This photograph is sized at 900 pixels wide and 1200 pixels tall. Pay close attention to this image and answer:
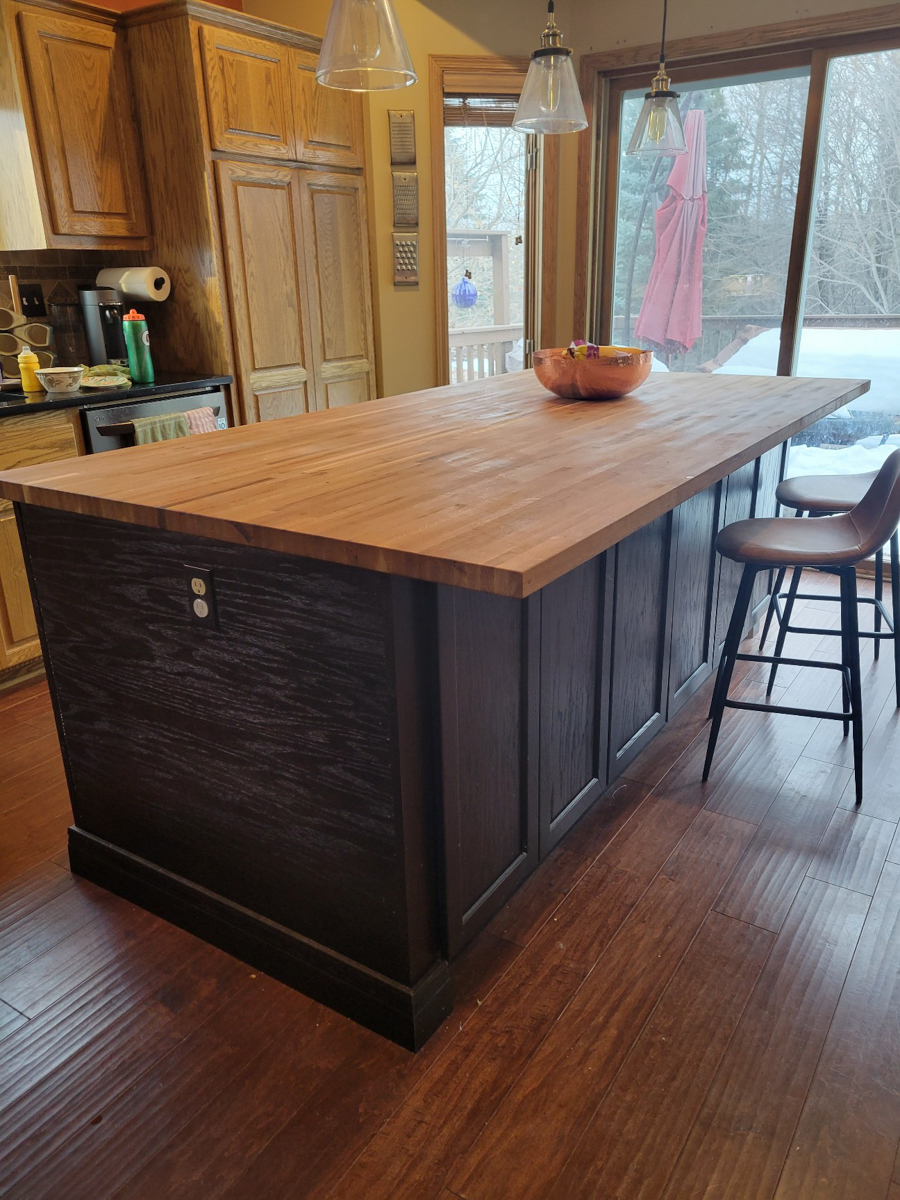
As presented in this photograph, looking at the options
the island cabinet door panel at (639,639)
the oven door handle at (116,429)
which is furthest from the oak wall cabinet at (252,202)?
the island cabinet door panel at (639,639)

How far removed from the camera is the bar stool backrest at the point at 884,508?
210 centimetres

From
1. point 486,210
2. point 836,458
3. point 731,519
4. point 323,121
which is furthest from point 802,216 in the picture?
point 323,121

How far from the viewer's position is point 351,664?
140cm

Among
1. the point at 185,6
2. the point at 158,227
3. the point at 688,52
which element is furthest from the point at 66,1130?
the point at 688,52

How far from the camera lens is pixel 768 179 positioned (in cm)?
390

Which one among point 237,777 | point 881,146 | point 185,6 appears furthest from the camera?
point 881,146

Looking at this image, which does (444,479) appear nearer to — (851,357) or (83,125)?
(83,125)

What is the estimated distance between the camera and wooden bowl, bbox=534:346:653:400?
8.53 feet

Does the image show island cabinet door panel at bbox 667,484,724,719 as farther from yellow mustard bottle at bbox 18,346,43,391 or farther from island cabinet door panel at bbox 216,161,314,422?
yellow mustard bottle at bbox 18,346,43,391

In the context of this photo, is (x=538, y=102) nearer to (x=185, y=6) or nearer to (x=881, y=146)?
(x=185, y=6)

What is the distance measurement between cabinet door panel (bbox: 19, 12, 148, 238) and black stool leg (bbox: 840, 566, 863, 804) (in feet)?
10.0

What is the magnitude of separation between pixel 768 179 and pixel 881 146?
461 mm

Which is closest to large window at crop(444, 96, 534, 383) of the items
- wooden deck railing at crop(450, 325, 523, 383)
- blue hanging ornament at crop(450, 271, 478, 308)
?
blue hanging ornament at crop(450, 271, 478, 308)

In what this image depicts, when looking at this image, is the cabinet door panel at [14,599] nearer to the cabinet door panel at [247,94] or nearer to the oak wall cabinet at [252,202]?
the oak wall cabinet at [252,202]
